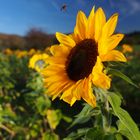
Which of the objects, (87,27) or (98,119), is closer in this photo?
(87,27)

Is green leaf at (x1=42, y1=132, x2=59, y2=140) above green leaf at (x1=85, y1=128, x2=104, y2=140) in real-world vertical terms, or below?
below

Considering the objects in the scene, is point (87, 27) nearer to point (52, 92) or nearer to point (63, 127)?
point (52, 92)

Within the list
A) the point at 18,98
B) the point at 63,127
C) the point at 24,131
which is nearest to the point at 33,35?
the point at 18,98

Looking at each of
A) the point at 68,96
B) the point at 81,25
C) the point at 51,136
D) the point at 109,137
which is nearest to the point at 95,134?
the point at 109,137

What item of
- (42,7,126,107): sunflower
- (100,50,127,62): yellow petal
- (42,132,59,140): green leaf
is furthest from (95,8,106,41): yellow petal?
(42,132,59,140): green leaf

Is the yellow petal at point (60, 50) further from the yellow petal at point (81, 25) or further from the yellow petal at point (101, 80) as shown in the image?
the yellow petal at point (101, 80)

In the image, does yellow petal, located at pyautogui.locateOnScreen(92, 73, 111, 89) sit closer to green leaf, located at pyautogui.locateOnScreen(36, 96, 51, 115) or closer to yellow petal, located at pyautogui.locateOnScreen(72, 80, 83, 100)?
yellow petal, located at pyautogui.locateOnScreen(72, 80, 83, 100)

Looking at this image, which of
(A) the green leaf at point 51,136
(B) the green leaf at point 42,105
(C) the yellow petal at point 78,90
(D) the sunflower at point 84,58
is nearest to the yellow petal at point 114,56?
(D) the sunflower at point 84,58
